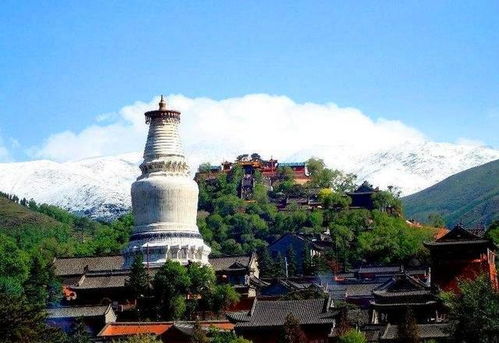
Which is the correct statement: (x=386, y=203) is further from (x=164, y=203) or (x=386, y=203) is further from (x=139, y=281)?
(x=139, y=281)

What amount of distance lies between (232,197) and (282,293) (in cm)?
3245

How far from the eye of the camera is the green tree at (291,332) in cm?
3250

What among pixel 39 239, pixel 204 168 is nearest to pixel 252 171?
pixel 204 168

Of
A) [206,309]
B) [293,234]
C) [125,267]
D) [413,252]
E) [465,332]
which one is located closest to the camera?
[465,332]

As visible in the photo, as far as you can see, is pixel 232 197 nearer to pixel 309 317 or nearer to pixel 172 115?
pixel 172 115

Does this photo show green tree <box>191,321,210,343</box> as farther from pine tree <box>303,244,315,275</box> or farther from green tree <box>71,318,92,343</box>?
pine tree <box>303,244,315,275</box>

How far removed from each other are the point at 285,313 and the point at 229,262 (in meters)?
14.1

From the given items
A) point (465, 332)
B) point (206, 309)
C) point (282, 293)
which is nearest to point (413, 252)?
point (282, 293)

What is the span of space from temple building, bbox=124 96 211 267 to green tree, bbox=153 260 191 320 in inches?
290

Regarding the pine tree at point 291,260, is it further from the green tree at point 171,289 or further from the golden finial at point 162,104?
the green tree at point 171,289

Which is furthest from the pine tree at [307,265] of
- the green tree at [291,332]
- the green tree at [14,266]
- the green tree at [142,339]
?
the green tree at [142,339]

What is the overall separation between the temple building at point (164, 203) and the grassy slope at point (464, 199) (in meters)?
53.8

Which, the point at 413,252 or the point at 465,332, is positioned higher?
the point at 413,252

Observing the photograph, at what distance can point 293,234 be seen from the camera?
62.0 m
